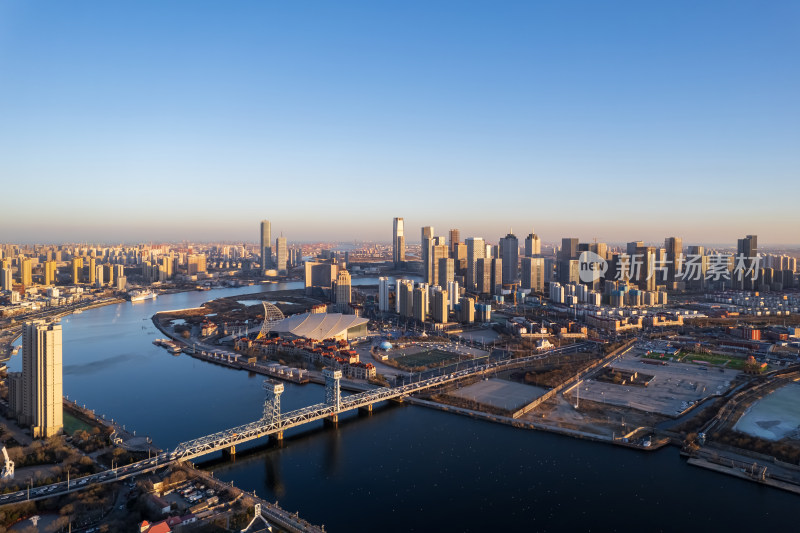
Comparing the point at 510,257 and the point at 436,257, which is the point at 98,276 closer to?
the point at 436,257

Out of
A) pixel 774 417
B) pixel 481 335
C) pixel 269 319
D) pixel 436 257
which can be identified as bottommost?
pixel 481 335

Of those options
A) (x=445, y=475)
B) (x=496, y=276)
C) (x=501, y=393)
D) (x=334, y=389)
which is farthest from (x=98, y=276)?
(x=445, y=475)

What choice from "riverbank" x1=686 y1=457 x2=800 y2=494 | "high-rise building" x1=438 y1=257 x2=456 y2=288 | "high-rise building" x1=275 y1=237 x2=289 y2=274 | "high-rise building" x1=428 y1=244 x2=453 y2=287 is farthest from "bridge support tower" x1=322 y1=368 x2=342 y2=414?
"high-rise building" x1=275 y1=237 x2=289 y2=274

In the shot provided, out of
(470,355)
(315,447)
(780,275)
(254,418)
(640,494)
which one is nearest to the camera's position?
(640,494)

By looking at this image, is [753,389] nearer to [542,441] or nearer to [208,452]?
[542,441]

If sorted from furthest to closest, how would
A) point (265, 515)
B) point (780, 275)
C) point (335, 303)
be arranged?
point (780, 275)
point (335, 303)
point (265, 515)

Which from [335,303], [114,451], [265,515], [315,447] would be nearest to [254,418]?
[315,447]

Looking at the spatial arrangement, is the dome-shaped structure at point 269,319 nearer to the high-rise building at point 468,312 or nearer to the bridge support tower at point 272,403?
the high-rise building at point 468,312
